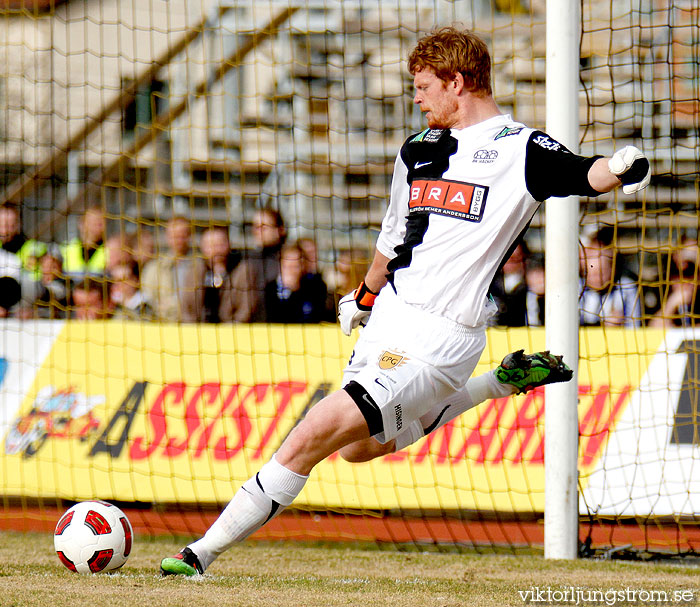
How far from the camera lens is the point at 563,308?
217 inches

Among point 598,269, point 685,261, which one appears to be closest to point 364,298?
point 598,269

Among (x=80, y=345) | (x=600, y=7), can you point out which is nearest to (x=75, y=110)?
(x=600, y=7)

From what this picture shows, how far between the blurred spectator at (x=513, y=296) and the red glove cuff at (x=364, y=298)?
3.30 meters

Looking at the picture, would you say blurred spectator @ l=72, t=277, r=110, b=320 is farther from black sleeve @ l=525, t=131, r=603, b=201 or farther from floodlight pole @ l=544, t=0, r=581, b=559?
black sleeve @ l=525, t=131, r=603, b=201

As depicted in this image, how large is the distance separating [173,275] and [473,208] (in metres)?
4.91

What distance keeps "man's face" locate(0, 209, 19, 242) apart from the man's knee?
482 cm

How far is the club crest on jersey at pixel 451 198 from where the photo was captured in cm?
398

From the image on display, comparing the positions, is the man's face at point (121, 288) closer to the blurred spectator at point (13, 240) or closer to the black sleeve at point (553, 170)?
the blurred spectator at point (13, 240)

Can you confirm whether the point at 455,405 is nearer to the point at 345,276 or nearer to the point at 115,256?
the point at 345,276

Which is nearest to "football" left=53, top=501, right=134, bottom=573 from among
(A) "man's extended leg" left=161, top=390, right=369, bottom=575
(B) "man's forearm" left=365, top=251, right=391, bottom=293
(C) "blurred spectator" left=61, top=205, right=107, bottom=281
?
(A) "man's extended leg" left=161, top=390, right=369, bottom=575

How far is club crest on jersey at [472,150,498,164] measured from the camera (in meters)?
3.98

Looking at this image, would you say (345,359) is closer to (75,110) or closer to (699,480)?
(699,480)

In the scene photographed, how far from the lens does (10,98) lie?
14.0 metres

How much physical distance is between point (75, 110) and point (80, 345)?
956 cm
